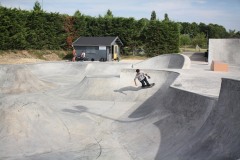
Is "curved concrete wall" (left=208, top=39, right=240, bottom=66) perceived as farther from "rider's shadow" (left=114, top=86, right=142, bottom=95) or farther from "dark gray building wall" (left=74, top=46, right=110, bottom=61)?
"rider's shadow" (left=114, top=86, right=142, bottom=95)

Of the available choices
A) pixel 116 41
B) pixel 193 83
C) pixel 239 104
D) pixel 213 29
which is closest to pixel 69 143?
pixel 239 104

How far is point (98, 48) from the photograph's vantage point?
36.6m

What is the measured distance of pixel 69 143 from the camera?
36.8 feet

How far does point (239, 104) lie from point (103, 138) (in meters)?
5.68

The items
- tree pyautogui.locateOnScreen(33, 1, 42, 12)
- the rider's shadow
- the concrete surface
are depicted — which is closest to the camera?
the concrete surface

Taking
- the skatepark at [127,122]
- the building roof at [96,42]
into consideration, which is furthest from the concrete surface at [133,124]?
the building roof at [96,42]

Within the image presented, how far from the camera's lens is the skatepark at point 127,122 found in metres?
8.77

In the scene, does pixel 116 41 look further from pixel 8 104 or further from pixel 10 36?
pixel 8 104

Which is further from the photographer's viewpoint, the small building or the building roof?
the building roof

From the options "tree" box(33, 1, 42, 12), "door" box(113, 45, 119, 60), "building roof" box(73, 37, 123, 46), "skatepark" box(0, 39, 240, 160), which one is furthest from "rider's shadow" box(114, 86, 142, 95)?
"tree" box(33, 1, 42, 12)

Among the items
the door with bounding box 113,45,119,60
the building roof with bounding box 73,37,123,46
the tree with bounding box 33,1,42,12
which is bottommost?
the door with bounding box 113,45,119,60

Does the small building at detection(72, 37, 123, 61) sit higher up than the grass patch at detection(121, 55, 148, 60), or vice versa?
the small building at detection(72, 37, 123, 61)

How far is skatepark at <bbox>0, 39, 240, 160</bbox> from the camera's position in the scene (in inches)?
345

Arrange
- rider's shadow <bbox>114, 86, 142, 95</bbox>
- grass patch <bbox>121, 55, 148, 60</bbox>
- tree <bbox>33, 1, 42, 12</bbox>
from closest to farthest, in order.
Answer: rider's shadow <bbox>114, 86, 142, 95</bbox> → grass patch <bbox>121, 55, 148, 60</bbox> → tree <bbox>33, 1, 42, 12</bbox>
